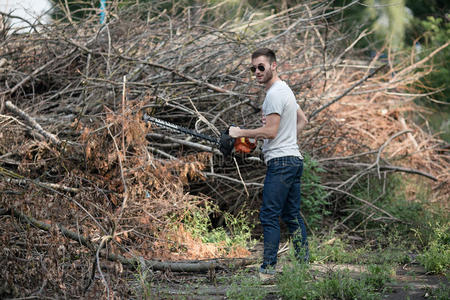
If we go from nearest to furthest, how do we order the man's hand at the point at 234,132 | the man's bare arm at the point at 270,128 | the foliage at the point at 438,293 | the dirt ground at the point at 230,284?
the foliage at the point at 438,293 → the dirt ground at the point at 230,284 → the man's bare arm at the point at 270,128 → the man's hand at the point at 234,132

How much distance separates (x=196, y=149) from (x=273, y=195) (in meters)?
2.18

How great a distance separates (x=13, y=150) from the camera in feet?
19.3

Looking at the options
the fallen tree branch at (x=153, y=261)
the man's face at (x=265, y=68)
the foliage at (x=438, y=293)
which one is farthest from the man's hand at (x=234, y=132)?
the foliage at (x=438, y=293)

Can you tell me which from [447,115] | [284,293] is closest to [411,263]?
[284,293]

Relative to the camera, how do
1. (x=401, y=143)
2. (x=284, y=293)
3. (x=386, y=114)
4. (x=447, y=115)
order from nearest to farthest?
(x=284, y=293) → (x=401, y=143) → (x=386, y=114) → (x=447, y=115)

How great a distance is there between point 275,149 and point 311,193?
97.0 inches

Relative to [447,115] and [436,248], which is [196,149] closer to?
[436,248]

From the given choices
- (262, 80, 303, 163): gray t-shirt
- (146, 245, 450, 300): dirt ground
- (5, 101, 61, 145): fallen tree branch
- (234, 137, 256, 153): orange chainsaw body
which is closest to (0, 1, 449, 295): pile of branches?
(5, 101, 61, 145): fallen tree branch

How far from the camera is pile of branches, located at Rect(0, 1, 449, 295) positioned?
4.85m

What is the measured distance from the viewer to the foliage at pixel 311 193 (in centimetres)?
684

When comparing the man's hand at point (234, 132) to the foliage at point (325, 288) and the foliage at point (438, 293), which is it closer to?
the foliage at point (325, 288)

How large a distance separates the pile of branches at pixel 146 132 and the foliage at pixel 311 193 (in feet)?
0.86

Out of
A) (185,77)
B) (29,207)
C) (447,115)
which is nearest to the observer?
(29,207)

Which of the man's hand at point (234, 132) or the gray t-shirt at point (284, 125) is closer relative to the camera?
the gray t-shirt at point (284, 125)
